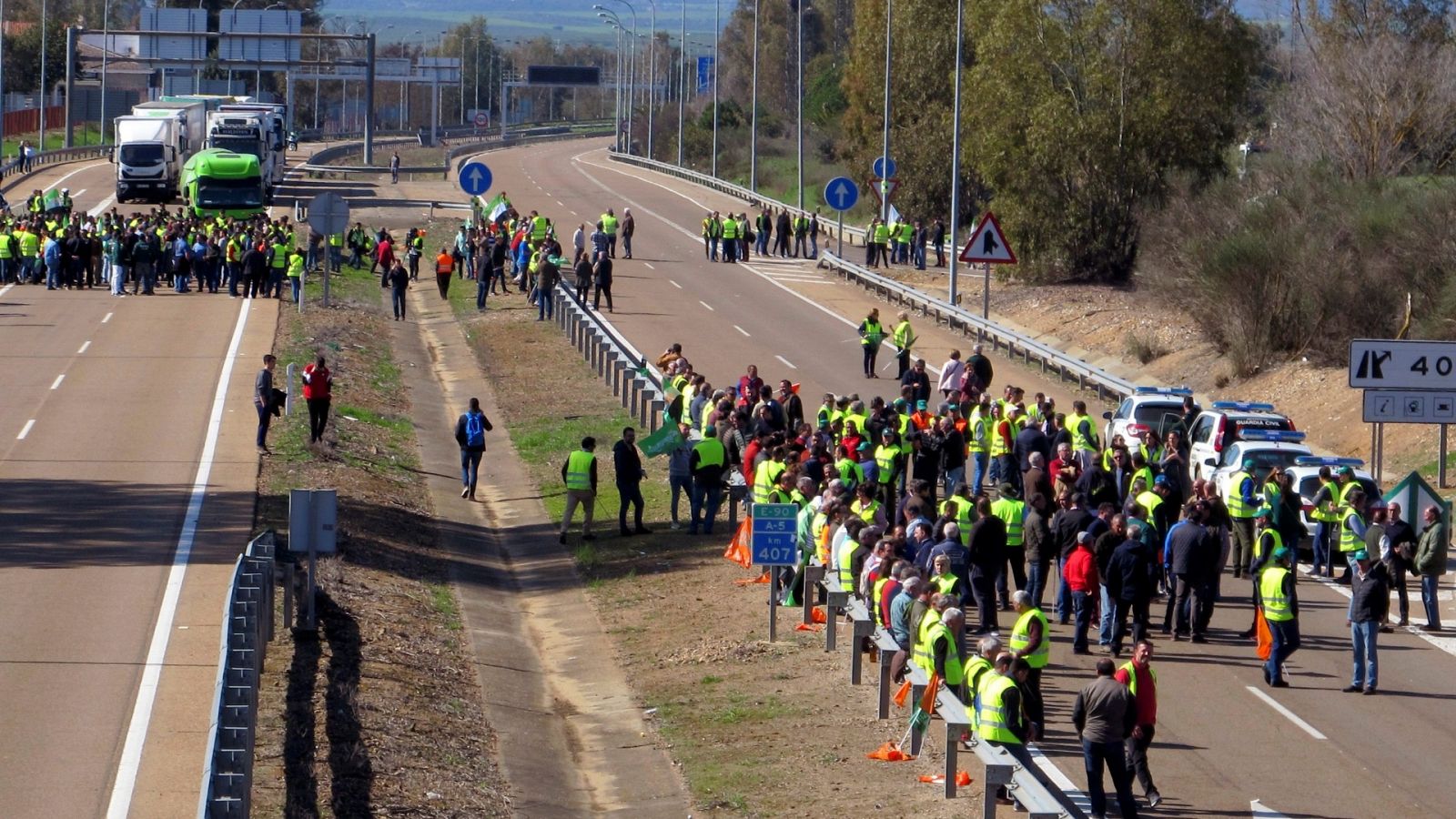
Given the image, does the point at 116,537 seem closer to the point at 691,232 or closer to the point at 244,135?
the point at 691,232

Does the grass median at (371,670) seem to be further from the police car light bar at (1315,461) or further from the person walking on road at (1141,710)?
the police car light bar at (1315,461)

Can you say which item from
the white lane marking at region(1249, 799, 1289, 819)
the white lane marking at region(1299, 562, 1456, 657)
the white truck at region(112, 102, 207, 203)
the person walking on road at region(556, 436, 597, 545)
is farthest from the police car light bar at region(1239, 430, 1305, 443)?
the white truck at region(112, 102, 207, 203)

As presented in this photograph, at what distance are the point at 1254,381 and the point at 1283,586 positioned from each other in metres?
20.1

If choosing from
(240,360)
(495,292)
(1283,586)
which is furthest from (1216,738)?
(495,292)

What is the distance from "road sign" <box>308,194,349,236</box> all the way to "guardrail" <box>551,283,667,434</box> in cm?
507

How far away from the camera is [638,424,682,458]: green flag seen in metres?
23.5

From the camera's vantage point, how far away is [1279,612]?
643 inches

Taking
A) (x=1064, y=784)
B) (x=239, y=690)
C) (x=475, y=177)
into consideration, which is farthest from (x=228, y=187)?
(x=1064, y=784)

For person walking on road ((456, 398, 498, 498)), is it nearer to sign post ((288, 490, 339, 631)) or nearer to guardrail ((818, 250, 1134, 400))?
sign post ((288, 490, 339, 631))

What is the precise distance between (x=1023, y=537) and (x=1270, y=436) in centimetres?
685

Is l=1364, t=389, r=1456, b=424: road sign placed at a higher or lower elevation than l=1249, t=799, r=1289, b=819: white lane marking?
higher

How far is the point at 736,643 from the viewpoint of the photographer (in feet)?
59.6

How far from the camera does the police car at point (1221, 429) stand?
24.5 m

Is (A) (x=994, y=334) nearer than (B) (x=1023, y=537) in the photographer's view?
No
